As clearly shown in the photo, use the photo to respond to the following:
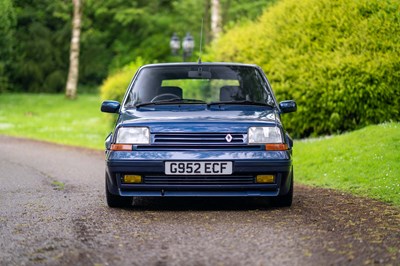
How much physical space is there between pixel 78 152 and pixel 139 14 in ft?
118

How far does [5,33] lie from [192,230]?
78.6ft

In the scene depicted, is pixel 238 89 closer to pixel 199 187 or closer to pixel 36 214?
pixel 199 187

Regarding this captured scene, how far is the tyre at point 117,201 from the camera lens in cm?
822

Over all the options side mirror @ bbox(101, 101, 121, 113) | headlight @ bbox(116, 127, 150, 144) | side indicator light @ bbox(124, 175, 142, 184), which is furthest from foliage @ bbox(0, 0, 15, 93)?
side indicator light @ bbox(124, 175, 142, 184)

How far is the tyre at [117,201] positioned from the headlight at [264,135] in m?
1.45

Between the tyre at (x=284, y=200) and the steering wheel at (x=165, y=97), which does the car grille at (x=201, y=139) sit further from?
the steering wheel at (x=165, y=97)

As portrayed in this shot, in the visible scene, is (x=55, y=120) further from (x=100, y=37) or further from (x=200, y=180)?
(x=100, y=37)

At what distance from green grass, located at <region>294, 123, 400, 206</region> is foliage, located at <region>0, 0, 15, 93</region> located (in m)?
7.19

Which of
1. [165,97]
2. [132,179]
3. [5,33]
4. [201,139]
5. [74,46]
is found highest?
[165,97]

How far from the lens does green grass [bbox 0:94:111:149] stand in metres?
23.4

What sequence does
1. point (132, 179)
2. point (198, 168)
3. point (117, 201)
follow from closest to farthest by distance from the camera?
point (198, 168) < point (132, 179) < point (117, 201)

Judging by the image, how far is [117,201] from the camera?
8289 mm

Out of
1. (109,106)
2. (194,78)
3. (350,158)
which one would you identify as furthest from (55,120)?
(109,106)

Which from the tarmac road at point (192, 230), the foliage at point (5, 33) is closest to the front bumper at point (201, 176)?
the tarmac road at point (192, 230)
